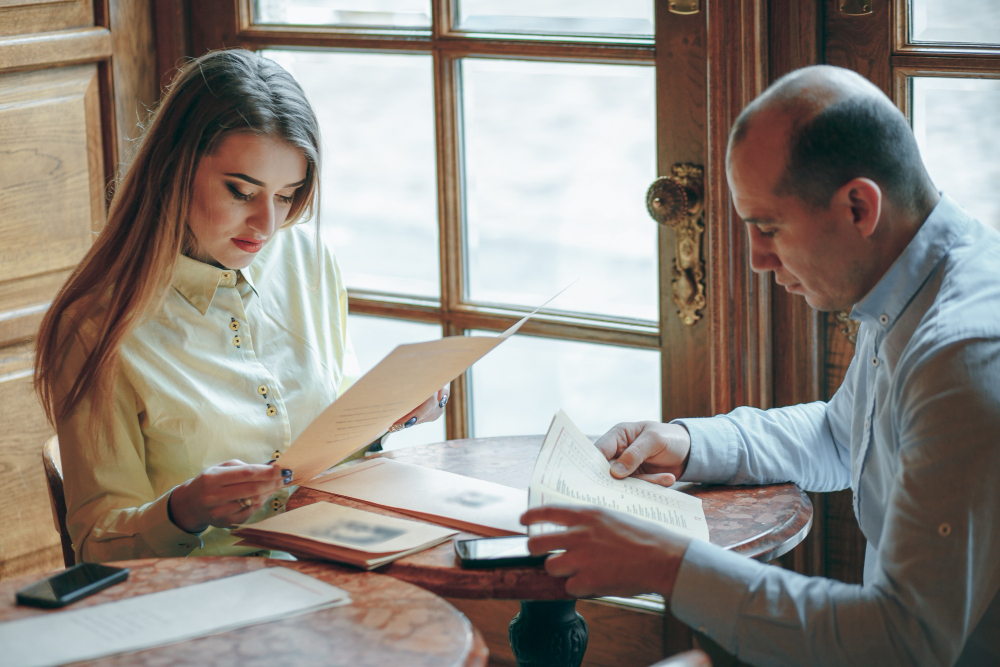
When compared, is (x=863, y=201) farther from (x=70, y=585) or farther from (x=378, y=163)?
(x=378, y=163)

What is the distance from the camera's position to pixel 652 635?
6.66 feet

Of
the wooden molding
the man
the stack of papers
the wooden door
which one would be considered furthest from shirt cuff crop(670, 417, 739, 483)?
the wooden molding

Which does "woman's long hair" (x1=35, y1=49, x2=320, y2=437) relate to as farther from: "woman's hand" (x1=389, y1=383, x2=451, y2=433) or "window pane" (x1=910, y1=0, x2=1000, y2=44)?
"window pane" (x1=910, y1=0, x2=1000, y2=44)

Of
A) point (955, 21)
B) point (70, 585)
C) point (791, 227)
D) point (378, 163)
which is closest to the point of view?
point (70, 585)

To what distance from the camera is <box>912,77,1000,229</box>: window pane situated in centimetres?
161

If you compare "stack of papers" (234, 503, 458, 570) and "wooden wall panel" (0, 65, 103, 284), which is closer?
"stack of papers" (234, 503, 458, 570)

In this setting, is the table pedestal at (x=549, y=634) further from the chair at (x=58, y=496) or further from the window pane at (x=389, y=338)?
the window pane at (x=389, y=338)

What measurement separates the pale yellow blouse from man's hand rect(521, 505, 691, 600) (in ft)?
1.76

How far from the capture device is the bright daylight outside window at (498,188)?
198 cm

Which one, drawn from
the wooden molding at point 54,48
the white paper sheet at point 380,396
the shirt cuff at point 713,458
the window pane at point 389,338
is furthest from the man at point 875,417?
the wooden molding at point 54,48

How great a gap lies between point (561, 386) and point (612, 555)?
1.03 m

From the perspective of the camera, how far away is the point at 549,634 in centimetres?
143

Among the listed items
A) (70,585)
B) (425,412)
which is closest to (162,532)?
(70,585)

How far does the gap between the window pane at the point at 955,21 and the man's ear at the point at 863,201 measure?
0.60 metres
